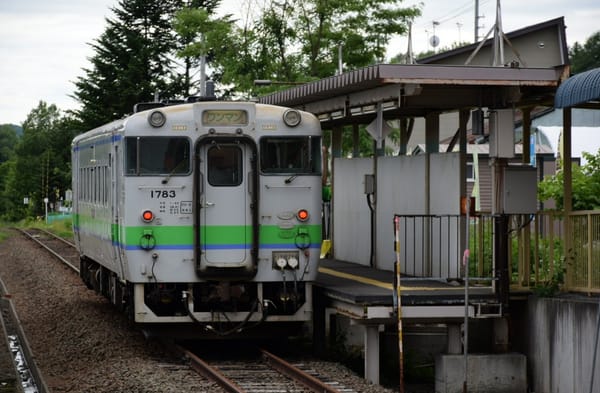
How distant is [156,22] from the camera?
55.9 meters

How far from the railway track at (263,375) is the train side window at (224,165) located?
81.3 inches

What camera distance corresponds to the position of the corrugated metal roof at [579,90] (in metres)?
11.3

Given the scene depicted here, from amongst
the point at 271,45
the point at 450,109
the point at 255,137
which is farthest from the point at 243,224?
the point at 271,45

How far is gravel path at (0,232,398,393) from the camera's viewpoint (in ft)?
39.5

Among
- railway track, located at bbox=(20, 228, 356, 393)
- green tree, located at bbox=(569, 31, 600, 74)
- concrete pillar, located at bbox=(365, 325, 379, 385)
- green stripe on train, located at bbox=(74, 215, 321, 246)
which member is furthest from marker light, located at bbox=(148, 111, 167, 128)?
green tree, located at bbox=(569, 31, 600, 74)

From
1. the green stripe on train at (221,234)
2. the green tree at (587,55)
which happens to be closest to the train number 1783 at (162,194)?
the green stripe on train at (221,234)

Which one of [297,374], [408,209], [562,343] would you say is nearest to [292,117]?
[408,209]

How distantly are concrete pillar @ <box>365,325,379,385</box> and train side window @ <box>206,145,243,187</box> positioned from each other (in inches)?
95.8

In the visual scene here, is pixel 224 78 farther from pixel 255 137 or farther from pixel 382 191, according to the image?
pixel 255 137

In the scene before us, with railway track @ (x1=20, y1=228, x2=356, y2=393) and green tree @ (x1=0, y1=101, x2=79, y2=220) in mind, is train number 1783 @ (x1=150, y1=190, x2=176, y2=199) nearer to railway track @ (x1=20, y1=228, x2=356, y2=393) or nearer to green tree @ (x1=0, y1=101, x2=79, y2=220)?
railway track @ (x1=20, y1=228, x2=356, y2=393)

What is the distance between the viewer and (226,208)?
13.7 metres

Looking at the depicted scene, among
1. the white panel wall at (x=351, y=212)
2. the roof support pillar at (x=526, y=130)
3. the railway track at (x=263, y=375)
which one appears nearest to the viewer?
the railway track at (x=263, y=375)

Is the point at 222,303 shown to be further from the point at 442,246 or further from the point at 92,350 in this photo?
the point at 442,246

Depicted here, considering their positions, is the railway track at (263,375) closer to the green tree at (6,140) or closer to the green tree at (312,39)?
the green tree at (312,39)
